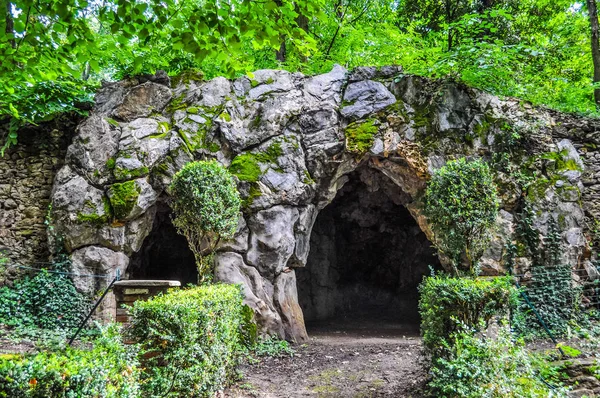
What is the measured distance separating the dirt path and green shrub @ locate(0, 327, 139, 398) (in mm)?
2226

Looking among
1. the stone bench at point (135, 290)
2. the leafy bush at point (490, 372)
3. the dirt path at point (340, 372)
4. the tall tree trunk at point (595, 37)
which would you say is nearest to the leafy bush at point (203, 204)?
the stone bench at point (135, 290)

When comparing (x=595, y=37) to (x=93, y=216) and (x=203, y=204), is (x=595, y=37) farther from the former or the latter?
(x=93, y=216)

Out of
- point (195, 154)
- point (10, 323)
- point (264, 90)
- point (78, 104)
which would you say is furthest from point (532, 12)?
point (10, 323)

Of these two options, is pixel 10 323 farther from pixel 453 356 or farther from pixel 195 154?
pixel 453 356

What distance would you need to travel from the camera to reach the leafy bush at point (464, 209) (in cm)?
468

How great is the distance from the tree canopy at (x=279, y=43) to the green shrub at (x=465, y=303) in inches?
114

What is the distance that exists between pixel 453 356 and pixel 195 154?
547cm

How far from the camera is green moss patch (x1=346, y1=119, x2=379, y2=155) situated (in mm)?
7535

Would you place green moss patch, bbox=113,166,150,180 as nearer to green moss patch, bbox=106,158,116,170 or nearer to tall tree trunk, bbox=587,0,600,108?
green moss patch, bbox=106,158,116,170

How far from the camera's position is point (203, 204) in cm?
523

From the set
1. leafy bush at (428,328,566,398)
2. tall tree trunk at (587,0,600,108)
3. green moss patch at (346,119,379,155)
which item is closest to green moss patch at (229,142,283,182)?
green moss patch at (346,119,379,155)

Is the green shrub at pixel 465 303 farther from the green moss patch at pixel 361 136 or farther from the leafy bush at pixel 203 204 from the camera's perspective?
the green moss patch at pixel 361 136

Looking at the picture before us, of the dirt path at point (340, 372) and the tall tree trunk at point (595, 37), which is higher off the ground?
the tall tree trunk at point (595, 37)

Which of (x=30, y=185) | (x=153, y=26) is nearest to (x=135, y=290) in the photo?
(x=153, y=26)
